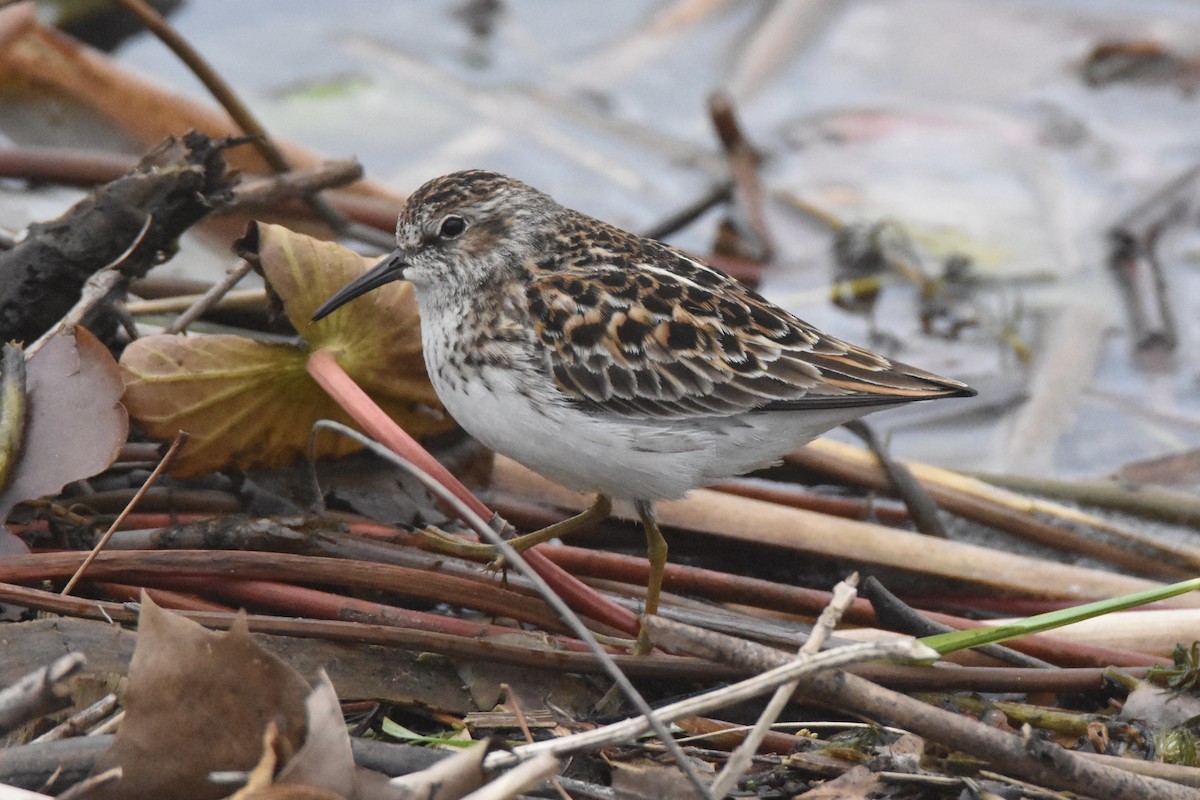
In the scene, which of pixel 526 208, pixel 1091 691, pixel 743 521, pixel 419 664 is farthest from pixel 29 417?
pixel 1091 691

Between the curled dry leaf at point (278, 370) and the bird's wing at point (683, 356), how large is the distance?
0.52 meters

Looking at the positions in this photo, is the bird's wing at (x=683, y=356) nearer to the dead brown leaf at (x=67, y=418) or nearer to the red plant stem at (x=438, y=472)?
the red plant stem at (x=438, y=472)

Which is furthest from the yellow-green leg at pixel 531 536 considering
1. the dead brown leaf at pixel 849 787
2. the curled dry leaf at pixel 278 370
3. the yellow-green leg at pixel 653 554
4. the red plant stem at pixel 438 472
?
the dead brown leaf at pixel 849 787

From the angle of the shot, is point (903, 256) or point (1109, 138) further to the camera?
point (1109, 138)

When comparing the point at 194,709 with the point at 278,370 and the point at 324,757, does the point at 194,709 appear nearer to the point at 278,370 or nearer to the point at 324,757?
the point at 324,757

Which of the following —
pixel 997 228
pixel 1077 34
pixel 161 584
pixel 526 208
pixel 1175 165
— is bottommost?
pixel 161 584

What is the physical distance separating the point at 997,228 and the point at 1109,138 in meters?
1.33

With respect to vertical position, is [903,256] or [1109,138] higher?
[1109,138]

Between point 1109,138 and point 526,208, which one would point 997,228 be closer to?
point 1109,138

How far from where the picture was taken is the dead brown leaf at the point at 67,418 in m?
3.91

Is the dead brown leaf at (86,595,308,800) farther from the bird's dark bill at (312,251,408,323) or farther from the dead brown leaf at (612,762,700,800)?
the bird's dark bill at (312,251,408,323)

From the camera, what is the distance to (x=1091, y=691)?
401cm

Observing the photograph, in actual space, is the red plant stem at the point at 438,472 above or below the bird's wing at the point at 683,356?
below

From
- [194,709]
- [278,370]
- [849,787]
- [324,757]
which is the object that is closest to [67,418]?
[278,370]
